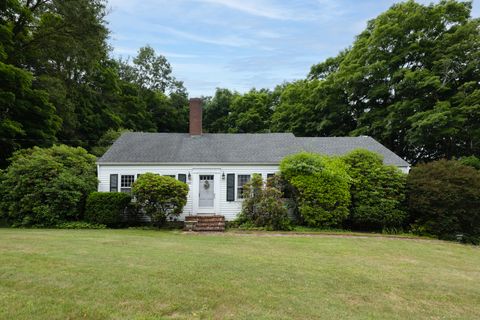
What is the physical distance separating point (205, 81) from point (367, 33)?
2058 centimetres

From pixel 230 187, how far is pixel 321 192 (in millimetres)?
4720

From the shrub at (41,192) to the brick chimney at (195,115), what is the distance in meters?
7.01

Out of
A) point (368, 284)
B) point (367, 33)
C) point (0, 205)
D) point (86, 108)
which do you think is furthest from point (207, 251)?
point (367, 33)

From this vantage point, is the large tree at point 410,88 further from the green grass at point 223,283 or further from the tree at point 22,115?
the tree at point 22,115

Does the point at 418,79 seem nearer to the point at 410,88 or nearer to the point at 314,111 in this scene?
the point at 410,88

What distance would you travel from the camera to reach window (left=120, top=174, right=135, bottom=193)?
51.7 feet

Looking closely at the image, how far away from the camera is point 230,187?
15961 mm

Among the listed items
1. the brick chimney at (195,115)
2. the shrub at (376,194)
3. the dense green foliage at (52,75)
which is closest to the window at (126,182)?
the brick chimney at (195,115)

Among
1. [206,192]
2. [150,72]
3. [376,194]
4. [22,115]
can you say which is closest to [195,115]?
[206,192]

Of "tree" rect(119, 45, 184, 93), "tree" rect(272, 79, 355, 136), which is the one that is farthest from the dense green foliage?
"tree" rect(272, 79, 355, 136)

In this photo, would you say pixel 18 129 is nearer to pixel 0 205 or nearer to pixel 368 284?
pixel 0 205

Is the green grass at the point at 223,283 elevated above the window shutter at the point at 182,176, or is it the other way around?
the window shutter at the point at 182,176

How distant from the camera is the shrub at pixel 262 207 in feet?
46.0

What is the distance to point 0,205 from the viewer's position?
13859mm
